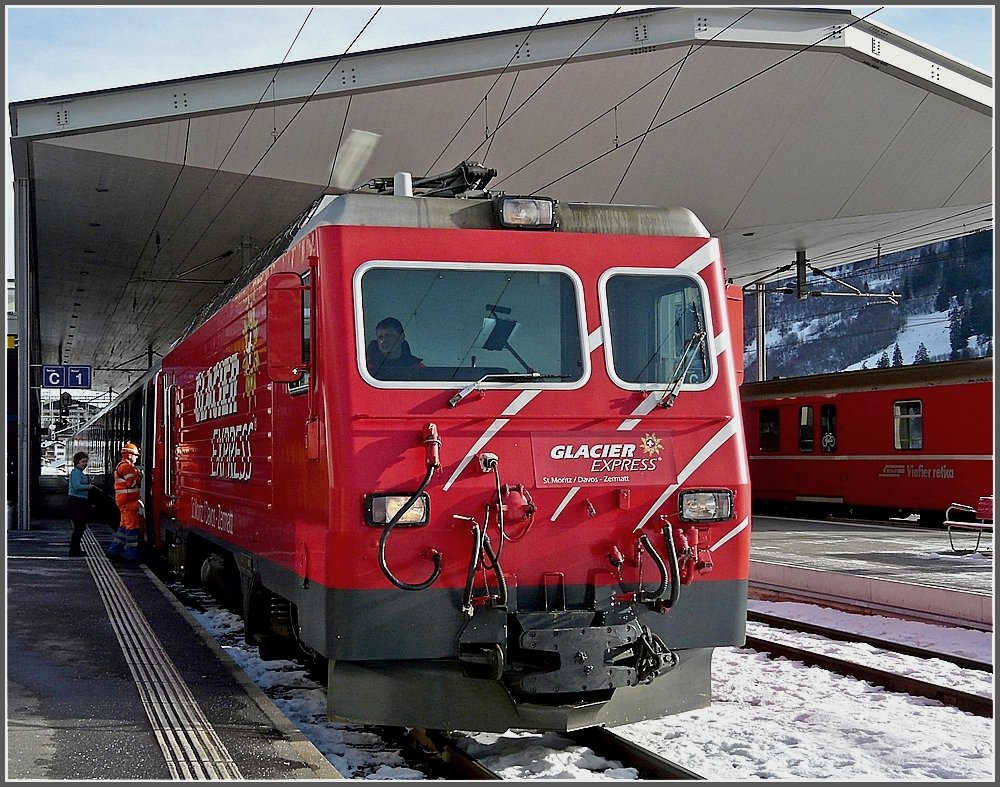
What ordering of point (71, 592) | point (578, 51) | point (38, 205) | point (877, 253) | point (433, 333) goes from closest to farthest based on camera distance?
1. point (433, 333)
2. point (71, 592)
3. point (578, 51)
4. point (38, 205)
5. point (877, 253)

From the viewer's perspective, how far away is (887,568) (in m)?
14.1

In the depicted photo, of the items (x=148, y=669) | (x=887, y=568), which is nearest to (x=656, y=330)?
(x=148, y=669)

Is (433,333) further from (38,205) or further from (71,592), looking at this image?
(38,205)

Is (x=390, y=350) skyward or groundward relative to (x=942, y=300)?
groundward

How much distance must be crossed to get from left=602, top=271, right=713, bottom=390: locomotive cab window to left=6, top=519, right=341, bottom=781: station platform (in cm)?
266

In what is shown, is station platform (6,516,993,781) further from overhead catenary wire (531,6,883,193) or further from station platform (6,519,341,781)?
overhead catenary wire (531,6,883,193)

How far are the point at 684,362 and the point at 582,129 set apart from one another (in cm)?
1532

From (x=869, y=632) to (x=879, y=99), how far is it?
13336 millimetres

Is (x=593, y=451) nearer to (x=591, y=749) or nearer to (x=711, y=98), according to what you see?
(x=591, y=749)

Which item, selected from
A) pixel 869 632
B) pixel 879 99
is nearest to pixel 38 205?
pixel 879 99

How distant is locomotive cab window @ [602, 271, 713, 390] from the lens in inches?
243

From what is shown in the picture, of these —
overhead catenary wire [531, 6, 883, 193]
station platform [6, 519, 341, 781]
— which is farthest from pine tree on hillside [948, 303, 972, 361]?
station platform [6, 519, 341, 781]

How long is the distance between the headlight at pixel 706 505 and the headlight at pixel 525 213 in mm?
1694

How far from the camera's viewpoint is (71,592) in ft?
39.4
